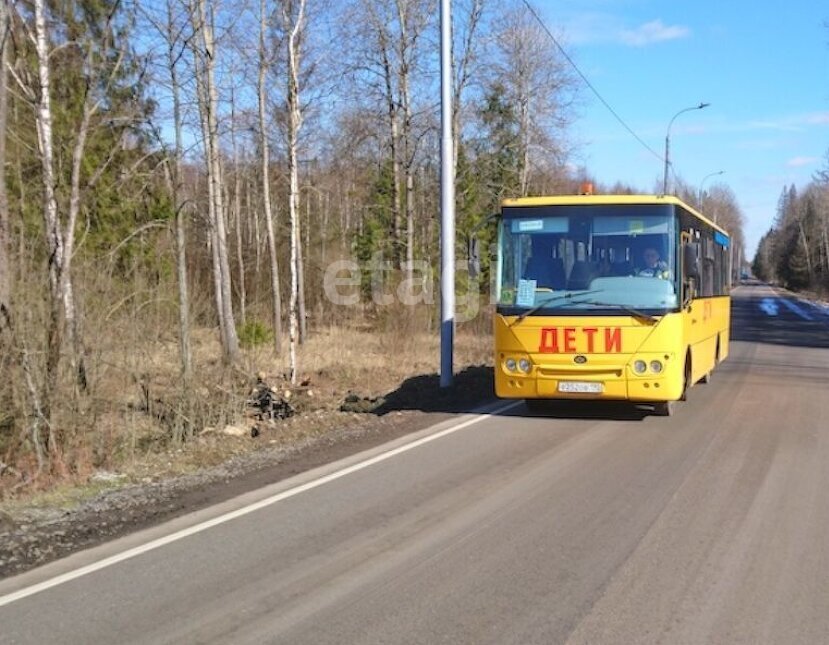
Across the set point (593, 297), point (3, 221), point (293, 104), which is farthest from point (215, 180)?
point (593, 297)

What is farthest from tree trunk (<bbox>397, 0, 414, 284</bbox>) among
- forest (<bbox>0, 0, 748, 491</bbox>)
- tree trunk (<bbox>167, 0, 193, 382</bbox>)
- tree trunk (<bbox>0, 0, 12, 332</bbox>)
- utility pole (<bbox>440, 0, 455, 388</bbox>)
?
tree trunk (<bbox>0, 0, 12, 332</bbox>)

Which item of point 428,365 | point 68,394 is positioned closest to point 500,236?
point 68,394

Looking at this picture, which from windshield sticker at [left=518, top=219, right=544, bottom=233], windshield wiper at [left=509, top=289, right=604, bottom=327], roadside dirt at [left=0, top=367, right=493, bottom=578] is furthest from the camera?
windshield sticker at [left=518, top=219, right=544, bottom=233]

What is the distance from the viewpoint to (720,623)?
4.73 m

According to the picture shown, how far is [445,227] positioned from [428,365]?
734cm

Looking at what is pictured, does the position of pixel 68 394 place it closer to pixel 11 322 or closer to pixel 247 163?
pixel 11 322

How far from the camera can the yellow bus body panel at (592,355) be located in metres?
10.9

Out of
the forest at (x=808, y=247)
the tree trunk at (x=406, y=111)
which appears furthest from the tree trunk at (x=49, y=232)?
the forest at (x=808, y=247)

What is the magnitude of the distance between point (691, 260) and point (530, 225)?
235 centimetres

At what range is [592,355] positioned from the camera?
1107 cm

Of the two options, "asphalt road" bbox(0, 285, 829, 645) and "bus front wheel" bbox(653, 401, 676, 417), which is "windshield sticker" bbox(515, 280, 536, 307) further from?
"bus front wheel" bbox(653, 401, 676, 417)

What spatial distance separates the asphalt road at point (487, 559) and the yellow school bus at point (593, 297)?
149cm

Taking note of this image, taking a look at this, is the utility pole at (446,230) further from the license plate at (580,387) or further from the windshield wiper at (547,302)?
the license plate at (580,387)

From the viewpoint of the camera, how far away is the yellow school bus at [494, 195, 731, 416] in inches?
432
